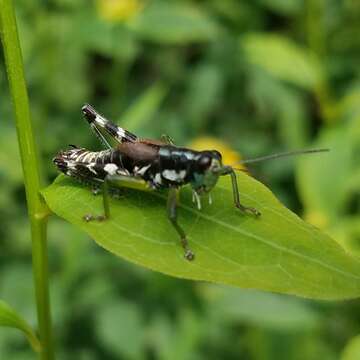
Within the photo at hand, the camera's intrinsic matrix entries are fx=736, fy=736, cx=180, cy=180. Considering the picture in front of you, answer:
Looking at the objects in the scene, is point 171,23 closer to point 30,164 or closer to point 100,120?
point 100,120

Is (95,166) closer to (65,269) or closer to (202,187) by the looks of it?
(202,187)

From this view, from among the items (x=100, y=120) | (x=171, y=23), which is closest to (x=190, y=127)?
(x=171, y=23)

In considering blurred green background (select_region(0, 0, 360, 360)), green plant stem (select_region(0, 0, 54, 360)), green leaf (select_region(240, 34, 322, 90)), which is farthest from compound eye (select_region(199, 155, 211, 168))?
green leaf (select_region(240, 34, 322, 90))

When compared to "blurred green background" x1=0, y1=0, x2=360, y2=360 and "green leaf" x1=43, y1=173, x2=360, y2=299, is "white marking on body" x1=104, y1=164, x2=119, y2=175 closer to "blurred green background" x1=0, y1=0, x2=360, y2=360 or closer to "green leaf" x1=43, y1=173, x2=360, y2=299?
"green leaf" x1=43, y1=173, x2=360, y2=299

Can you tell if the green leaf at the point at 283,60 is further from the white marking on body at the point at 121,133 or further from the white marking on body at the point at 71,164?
the white marking on body at the point at 71,164

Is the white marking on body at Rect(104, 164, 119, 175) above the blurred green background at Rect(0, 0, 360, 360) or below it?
above

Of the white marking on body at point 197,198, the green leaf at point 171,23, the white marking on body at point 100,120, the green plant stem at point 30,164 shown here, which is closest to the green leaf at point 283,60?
the green leaf at point 171,23

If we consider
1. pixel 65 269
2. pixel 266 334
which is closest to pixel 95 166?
pixel 65 269
